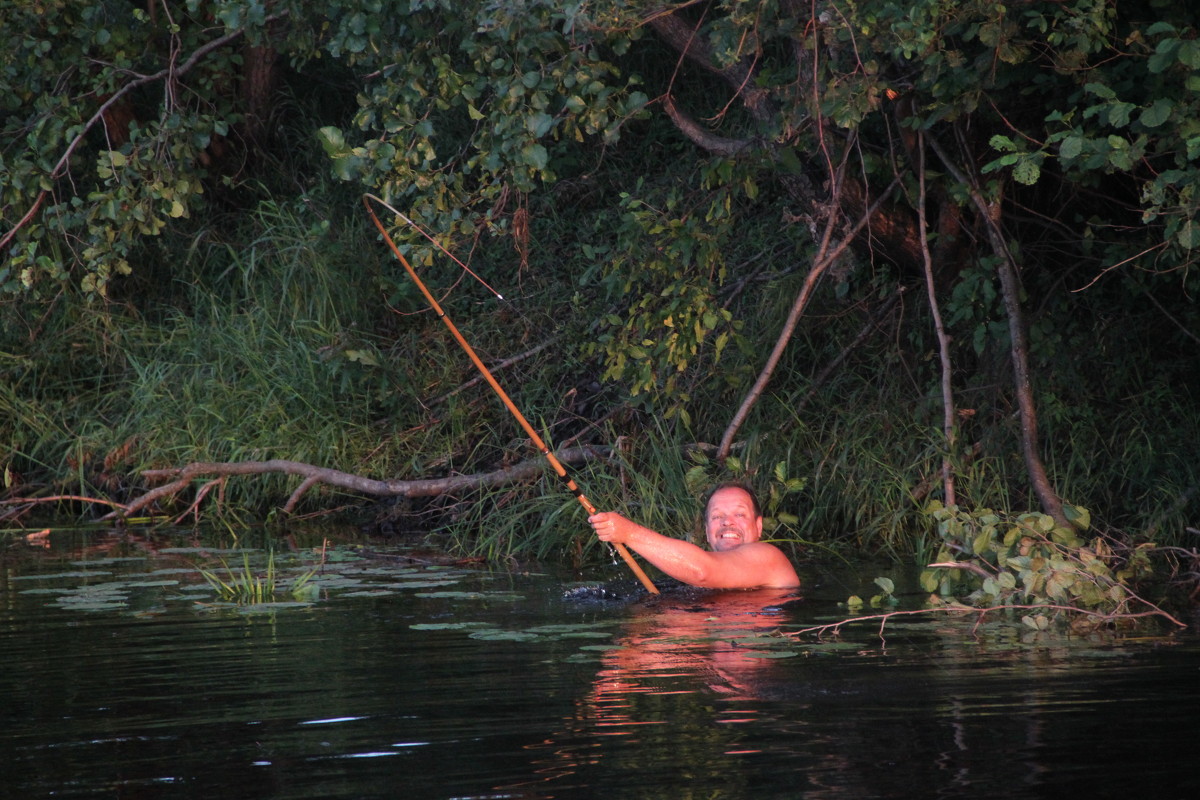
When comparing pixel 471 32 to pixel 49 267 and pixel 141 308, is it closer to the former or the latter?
pixel 49 267

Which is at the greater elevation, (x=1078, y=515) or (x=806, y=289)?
(x=806, y=289)

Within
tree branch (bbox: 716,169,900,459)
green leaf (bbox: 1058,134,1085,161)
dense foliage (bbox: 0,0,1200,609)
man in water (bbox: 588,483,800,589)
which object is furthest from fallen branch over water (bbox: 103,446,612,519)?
green leaf (bbox: 1058,134,1085,161)

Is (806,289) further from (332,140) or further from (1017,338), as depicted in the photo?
(332,140)

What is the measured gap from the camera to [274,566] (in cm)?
798

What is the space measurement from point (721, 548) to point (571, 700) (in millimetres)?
2773

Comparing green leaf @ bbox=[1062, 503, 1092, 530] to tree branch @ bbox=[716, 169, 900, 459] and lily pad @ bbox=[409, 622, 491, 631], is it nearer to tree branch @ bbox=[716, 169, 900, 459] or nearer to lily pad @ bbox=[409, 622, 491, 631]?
tree branch @ bbox=[716, 169, 900, 459]

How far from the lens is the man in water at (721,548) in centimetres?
665

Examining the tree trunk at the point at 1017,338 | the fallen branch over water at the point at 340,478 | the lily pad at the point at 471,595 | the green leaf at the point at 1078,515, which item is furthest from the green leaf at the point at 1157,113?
the fallen branch over water at the point at 340,478

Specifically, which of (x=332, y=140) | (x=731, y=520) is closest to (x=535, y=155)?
(x=332, y=140)

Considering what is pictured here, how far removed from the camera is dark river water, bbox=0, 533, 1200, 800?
3807mm

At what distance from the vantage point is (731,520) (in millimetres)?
7371

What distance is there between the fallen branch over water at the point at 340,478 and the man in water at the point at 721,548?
167cm

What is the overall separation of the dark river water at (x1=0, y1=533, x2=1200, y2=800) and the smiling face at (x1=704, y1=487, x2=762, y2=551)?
44 cm

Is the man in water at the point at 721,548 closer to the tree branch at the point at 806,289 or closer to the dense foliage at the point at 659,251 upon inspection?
the tree branch at the point at 806,289
